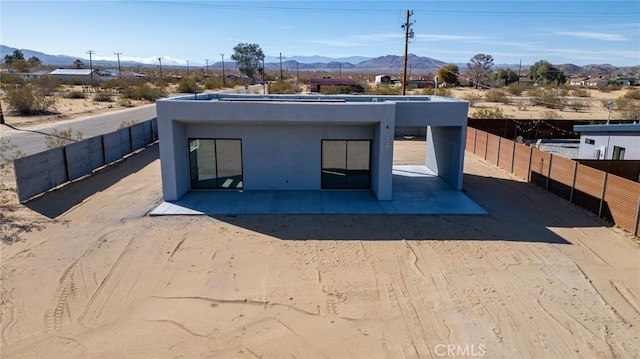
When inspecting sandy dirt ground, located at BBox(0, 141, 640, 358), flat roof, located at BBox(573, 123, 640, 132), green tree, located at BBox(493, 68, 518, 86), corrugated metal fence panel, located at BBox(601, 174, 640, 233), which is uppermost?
green tree, located at BBox(493, 68, 518, 86)

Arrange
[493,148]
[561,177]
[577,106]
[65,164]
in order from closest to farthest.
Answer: [561,177] → [65,164] → [493,148] → [577,106]

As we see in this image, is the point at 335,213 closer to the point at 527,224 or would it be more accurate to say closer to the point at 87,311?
the point at 527,224

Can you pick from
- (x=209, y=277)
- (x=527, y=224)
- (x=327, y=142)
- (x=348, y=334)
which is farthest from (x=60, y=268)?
(x=527, y=224)

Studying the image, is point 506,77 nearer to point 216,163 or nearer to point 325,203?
point 325,203

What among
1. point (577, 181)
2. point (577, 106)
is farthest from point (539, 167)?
point (577, 106)

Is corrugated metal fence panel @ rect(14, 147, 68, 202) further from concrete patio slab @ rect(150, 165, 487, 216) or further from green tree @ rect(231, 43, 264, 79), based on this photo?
green tree @ rect(231, 43, 264, 79)

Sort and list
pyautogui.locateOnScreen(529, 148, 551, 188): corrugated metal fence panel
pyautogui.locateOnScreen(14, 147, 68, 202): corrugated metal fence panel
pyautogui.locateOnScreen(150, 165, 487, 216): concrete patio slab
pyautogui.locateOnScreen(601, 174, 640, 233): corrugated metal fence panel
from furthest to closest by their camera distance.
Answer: pyautogui.locateOnScreen(529, 148, 551, 188): corrugated metal fence panel
pyautogui.locateOnScreen(14, 147, 68, 202): corrugated metal fence panel
pyautogui.locateOnScreen(150, 165, 487, 216): concrete patio slab
pyautogui.locateOnScreen(601, 174, 640, 233): corrugated metal fence panel

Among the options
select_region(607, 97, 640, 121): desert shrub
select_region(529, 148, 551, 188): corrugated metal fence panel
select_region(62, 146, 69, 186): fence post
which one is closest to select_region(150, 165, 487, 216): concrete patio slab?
select_region(529, 148, 551, 188): corrugated metal fence panel
